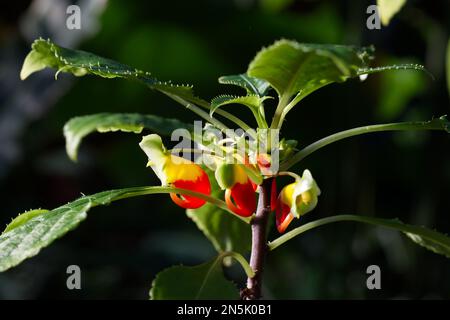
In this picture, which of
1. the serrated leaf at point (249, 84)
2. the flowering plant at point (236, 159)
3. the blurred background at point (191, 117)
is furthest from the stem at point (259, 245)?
the blurred background at point (191, 117)

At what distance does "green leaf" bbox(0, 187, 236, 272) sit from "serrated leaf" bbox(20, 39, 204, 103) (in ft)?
0.28

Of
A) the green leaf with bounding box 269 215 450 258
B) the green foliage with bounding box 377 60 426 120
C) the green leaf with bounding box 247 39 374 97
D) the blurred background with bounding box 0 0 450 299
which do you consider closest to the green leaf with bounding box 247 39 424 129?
the green leaf with bounding box 247 39 374 97

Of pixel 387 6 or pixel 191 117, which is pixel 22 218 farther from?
pixel 191 117

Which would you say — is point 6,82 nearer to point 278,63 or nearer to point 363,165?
point 363,165

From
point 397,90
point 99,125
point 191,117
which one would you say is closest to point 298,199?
point 99,125

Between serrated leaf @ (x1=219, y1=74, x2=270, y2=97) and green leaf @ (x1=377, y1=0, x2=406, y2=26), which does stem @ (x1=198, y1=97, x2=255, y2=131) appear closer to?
serrated leaf @ (x1=219, y1=74, x2=270, y2=97)

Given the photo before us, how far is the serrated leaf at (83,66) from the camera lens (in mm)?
598

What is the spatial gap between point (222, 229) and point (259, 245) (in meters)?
0.24

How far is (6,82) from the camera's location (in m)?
1.91

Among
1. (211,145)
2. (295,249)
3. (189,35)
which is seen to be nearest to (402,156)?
(295,249)

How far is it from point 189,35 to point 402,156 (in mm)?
685

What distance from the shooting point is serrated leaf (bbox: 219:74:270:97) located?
25.4 inches

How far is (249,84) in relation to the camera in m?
0.67

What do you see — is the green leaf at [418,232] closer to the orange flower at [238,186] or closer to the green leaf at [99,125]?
the orange flower at [238,186]
